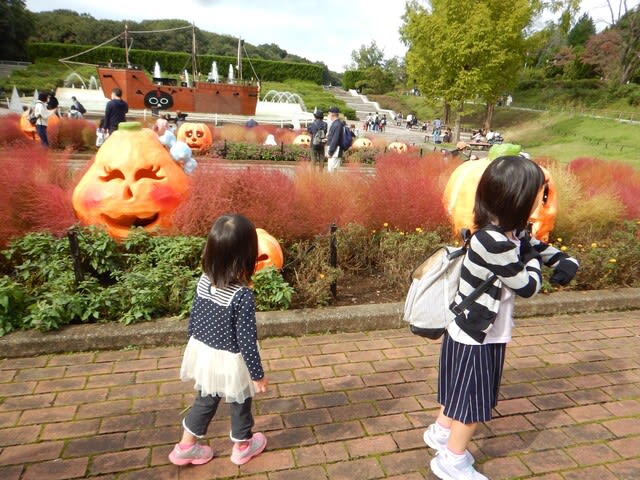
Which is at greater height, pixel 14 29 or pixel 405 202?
pixel 14 29

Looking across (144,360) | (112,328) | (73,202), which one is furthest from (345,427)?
(73,202)

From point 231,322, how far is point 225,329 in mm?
43

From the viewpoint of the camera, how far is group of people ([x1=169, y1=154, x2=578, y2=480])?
6.15ft

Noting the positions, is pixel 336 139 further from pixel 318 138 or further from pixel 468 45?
pixel 468 45

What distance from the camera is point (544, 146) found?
954 inches

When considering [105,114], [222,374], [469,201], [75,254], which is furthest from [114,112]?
[222,374]

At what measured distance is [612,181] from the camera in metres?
6.48

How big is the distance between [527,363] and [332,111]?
628cm

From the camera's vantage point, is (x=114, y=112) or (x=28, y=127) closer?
(x=114, y=112)

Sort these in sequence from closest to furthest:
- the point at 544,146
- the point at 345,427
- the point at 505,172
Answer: the point at 505,172 < the point at 345,427 < the point at 544,146

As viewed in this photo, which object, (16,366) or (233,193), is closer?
(16,366)

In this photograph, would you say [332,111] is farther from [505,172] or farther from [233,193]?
[505,172]

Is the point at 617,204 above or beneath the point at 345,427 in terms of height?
above

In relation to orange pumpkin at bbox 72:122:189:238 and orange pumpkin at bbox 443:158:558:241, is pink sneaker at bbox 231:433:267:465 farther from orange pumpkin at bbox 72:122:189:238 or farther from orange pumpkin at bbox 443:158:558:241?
orange pumpkin at bbox 443:158:558:241
